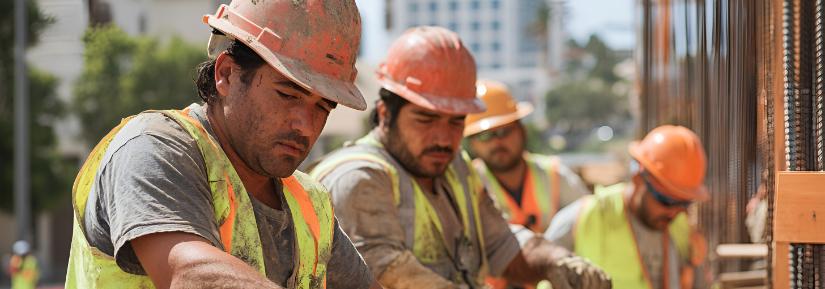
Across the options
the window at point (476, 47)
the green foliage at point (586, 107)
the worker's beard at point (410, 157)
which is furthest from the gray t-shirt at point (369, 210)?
the window at point (476, 47)

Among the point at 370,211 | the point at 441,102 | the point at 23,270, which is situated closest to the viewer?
the point at 370,211

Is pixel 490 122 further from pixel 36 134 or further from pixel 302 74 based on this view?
pixel 36 134

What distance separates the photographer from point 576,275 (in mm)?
4855

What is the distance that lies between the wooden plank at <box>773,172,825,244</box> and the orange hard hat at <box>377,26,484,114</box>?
1.62 meters

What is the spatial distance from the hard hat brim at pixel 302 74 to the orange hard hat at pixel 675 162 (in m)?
4.00

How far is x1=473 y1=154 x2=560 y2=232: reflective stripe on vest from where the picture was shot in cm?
824

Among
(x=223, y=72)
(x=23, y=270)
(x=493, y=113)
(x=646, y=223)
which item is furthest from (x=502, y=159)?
(x=23, y=270)

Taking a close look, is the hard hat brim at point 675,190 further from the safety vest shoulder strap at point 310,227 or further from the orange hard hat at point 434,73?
the safety vest shoulder strap at point 310,227

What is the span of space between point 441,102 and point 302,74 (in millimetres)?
1818

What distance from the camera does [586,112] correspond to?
131m

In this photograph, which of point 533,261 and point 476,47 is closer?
point 533,261

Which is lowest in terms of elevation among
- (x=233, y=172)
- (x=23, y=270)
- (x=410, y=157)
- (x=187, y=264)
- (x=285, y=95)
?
(x=23, y=270)

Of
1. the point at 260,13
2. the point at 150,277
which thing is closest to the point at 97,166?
the point at 150,277

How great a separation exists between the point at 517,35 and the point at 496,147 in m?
187
